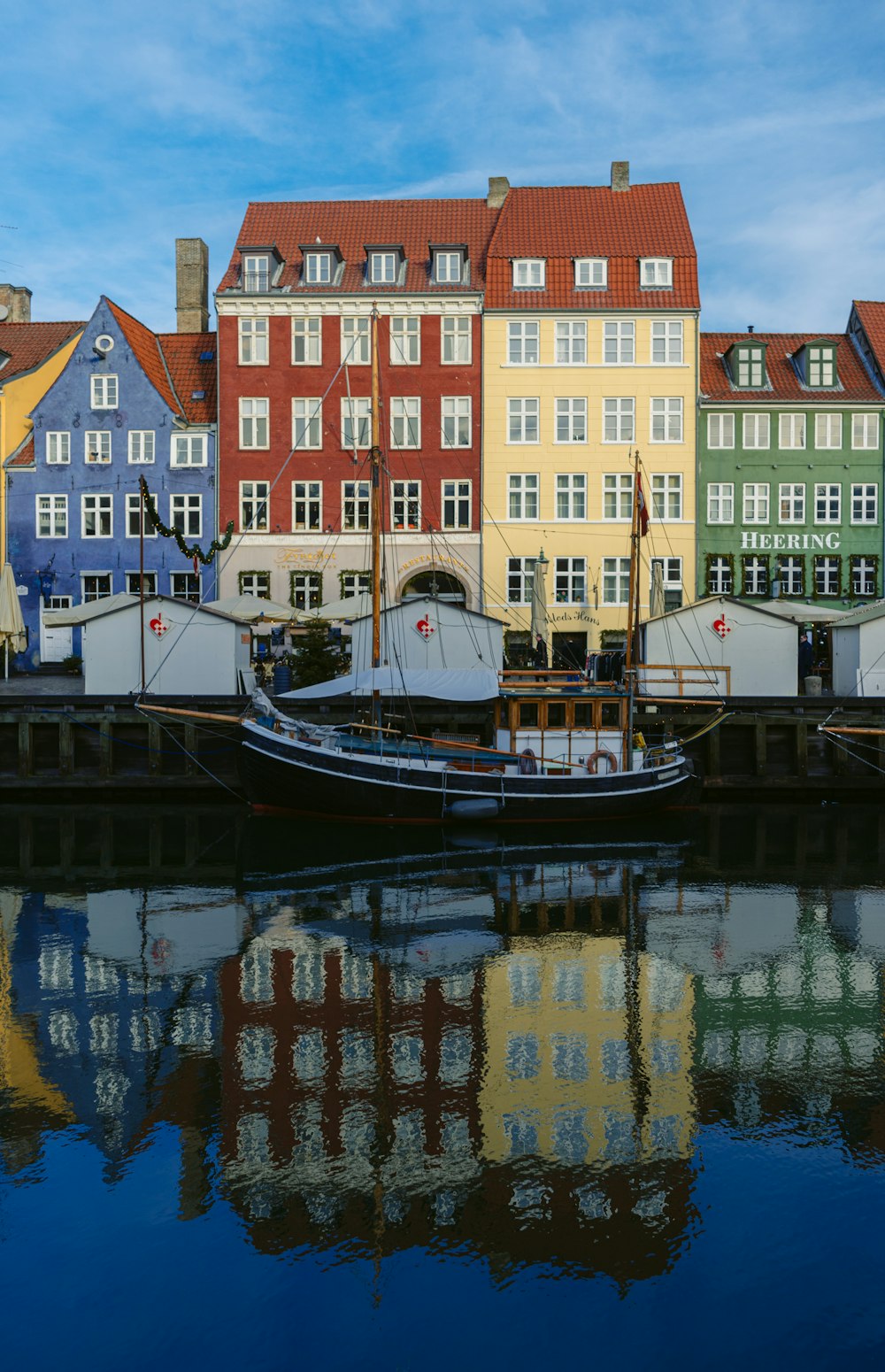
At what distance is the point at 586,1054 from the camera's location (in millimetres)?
12812

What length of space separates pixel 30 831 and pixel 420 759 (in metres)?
9.58

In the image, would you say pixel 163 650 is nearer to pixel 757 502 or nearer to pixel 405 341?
pixel 405 341

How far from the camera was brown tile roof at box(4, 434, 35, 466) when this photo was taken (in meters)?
46.6

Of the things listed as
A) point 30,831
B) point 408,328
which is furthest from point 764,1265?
point 408,328

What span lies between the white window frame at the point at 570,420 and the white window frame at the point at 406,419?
18.0 feet

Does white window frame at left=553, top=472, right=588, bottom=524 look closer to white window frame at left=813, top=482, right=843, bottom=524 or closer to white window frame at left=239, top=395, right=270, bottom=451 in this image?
white window frame at left=813, top=482, right=843, bottom=524

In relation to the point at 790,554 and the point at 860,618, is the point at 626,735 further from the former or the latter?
the point at 790,554

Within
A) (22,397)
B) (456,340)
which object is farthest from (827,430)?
(22,397)

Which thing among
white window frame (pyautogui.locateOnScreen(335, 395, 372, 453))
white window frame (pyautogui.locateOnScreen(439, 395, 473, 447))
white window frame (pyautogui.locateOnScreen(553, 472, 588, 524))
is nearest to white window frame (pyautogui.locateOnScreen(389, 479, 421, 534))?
white window frame (pyautogui.locateOnScreen(335, 395, 372, 453))

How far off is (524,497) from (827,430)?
12.5m

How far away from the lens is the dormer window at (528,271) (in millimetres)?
46031

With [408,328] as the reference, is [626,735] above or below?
below

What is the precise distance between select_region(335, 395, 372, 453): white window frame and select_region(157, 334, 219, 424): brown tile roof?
17.5 feet

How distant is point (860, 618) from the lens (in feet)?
111
